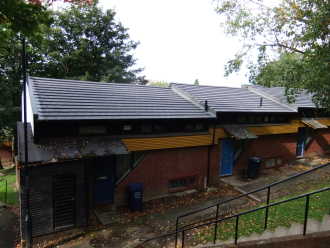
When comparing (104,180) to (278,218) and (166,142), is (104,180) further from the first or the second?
(278,218)

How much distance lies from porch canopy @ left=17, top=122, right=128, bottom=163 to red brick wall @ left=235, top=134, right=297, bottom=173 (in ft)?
29.0

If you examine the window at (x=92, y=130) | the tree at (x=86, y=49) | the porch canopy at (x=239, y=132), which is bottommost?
the porch canopy at (x=239, y=132)

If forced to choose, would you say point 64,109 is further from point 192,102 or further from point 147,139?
point 192,102

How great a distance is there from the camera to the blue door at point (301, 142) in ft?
61.0

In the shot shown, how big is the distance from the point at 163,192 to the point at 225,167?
4.76 metres

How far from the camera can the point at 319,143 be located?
1997cm

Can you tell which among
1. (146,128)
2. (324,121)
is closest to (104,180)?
(146,128)

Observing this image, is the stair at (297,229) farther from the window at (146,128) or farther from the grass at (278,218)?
the window at (146,128)

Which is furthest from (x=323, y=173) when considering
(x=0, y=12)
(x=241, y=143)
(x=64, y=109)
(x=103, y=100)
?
(x=0, y=12)

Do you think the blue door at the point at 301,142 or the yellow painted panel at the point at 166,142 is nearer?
the yellow painted panel at the point at 166,142

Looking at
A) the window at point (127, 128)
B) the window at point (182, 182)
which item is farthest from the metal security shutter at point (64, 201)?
the window at point (182, 182)

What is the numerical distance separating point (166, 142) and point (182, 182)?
269cm

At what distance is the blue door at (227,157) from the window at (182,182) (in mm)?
2605

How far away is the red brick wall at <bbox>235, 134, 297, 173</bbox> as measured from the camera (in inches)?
597
